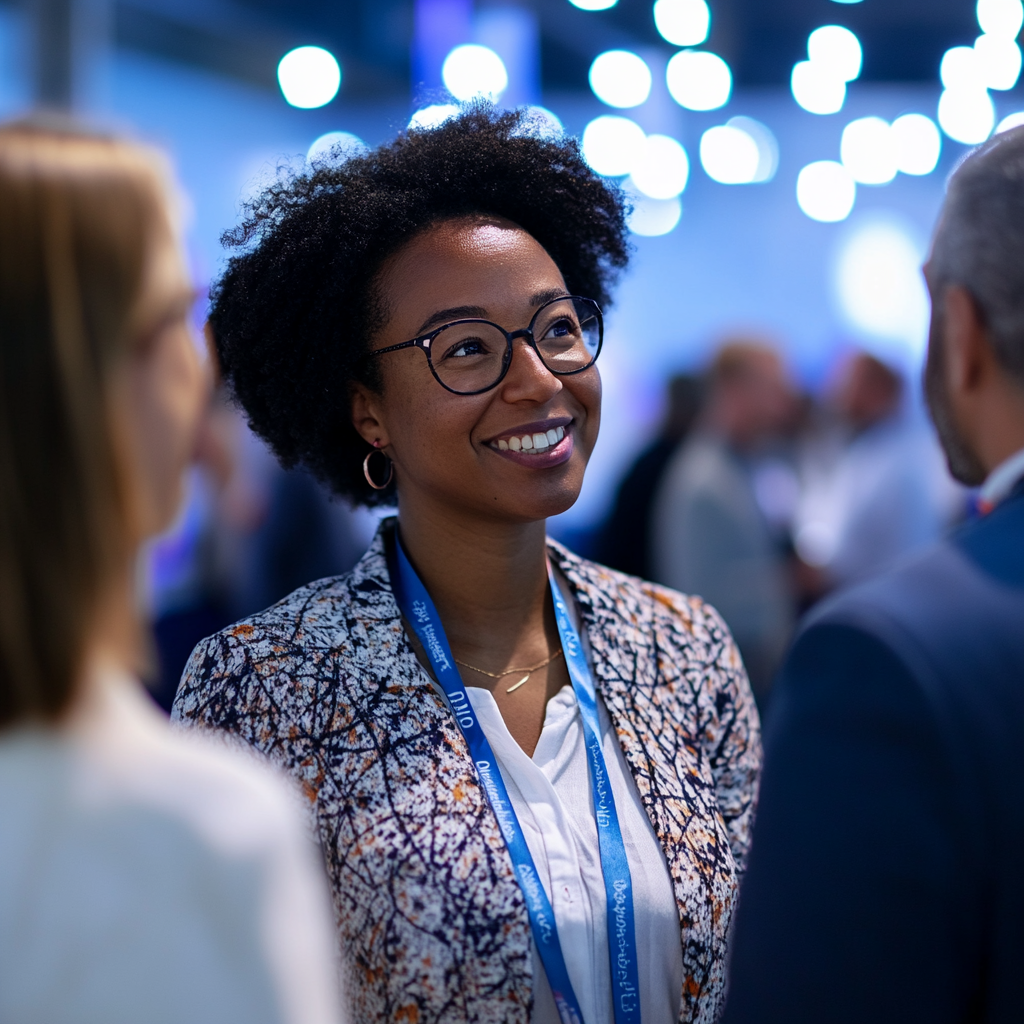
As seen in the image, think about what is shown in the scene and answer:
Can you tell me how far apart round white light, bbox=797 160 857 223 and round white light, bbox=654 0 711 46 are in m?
3.90

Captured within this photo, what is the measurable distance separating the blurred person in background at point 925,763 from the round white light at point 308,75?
6.09 meters

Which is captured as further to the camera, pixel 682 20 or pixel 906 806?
pixel 682 20

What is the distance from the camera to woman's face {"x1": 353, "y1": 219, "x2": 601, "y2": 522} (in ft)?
5.99

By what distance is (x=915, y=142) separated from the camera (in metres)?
8.79

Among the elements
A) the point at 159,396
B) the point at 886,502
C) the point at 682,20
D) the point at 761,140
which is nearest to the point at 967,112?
the point at 761,140

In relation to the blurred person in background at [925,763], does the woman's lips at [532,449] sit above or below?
above

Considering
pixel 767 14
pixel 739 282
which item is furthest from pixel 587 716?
pixel 739 282

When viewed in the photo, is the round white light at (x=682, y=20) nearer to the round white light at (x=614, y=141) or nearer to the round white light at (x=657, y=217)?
the round white light at (x=614, y=141)

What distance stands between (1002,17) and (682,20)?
1.53 meters

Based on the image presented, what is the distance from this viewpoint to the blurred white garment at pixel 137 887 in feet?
2.81

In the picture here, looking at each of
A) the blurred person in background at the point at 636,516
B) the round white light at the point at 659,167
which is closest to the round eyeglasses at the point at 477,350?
the blurred person in background at the point at 636,516

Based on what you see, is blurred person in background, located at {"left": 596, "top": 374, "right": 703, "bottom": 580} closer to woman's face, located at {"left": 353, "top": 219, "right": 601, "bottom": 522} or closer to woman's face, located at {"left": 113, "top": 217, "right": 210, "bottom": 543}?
woman's face, located at {"left": 353, "top": 219, "right": 601, "bottom": 522}

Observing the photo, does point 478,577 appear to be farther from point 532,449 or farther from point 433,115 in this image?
point 433,115

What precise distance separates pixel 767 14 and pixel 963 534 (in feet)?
21.5
